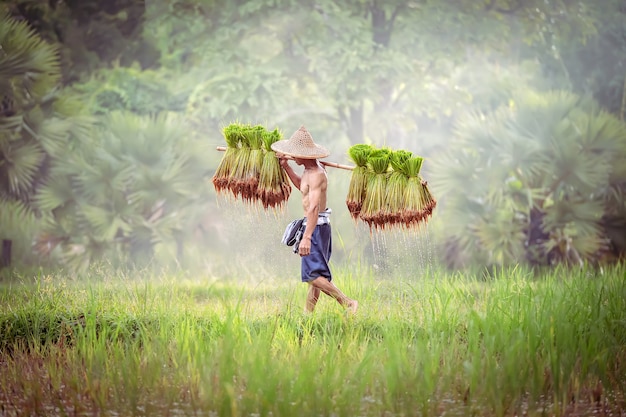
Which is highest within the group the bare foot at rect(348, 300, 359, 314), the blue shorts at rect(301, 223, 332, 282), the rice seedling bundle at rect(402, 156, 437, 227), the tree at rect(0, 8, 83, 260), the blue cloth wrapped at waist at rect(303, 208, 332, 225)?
the tree at rect(0, 8, 83, 260)

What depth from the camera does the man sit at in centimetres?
569

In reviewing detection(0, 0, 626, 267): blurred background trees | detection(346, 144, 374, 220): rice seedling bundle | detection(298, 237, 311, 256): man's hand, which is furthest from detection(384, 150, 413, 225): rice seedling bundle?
detection(0, 0, 626, 267): blurred background trees

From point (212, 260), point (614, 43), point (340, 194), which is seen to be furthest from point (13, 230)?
point (614, 43)

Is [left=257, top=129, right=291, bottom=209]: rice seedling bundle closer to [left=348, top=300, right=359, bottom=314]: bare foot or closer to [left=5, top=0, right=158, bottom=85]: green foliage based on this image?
[left=348, top=300, right=359, bottom=314]: bare foot

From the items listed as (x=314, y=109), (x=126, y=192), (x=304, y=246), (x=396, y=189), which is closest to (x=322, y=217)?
(x=304, y=246)

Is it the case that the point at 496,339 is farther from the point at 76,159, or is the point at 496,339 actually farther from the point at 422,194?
the point at 76,159

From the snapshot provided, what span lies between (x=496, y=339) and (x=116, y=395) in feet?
7.36

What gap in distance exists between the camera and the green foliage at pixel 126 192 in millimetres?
10422

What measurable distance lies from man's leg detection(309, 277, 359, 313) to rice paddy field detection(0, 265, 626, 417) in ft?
0.37

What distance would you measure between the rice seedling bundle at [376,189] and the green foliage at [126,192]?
487cm

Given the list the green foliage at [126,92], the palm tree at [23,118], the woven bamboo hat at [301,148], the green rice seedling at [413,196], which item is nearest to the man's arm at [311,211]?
the woven bamboo hat at [301,148]

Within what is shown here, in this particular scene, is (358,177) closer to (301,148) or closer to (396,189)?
(396,189)

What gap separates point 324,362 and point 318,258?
964mm

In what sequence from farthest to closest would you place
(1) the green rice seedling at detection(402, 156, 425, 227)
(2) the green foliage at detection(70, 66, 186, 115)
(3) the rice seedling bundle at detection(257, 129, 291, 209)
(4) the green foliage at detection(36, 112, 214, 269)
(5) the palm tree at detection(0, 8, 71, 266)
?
1. (2) the green foliage at detection(70, 66, 186, 115)
2. (4) the green foliage at detection(36, 112, 214, 269)
3. (5) the palm tree at detection(0, 8, 71, 266)
4. (3) the rice seedling bundle at detection(257, 129, 291, 209)
5. (1) the green rice seedling at detection(402, 156, 425, 227)
